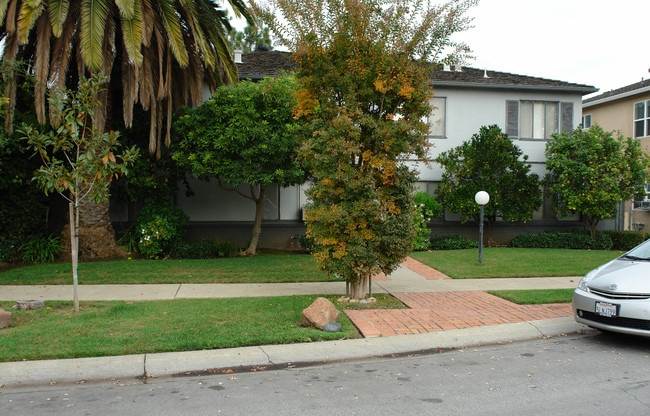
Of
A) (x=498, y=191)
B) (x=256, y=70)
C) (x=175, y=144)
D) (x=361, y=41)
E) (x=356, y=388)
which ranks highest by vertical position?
→ (x=256, y=70)

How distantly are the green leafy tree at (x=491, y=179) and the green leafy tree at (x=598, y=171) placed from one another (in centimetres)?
106

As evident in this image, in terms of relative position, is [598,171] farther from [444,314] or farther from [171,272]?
[171,272]

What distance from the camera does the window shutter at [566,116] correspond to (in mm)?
20031

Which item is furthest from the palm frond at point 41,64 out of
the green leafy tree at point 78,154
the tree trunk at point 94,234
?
the green leafy tree at point 78,154

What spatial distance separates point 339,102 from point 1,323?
6078 mm

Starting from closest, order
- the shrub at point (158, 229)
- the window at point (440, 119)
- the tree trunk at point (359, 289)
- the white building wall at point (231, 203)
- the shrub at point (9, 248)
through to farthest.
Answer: the tree trunk at point (359, 289) → the shrub at point (9, 248) → the shrub at point (158, 229) → the white building wall at point (231, 203) → the window at point (440, 119)

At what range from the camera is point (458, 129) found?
63.2 ft

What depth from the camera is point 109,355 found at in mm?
6305

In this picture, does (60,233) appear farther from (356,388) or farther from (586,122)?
(586,122)

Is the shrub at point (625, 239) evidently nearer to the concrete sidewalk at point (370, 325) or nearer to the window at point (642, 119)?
the window at point (642, 119)

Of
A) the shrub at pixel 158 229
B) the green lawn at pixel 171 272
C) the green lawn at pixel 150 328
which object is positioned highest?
the shrub at pixel 158 229

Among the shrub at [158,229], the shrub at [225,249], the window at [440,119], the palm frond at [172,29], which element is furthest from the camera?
the window at [440,119]

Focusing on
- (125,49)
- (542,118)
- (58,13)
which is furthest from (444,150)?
(58,13)

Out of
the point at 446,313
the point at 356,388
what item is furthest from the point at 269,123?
the point at 356,388
